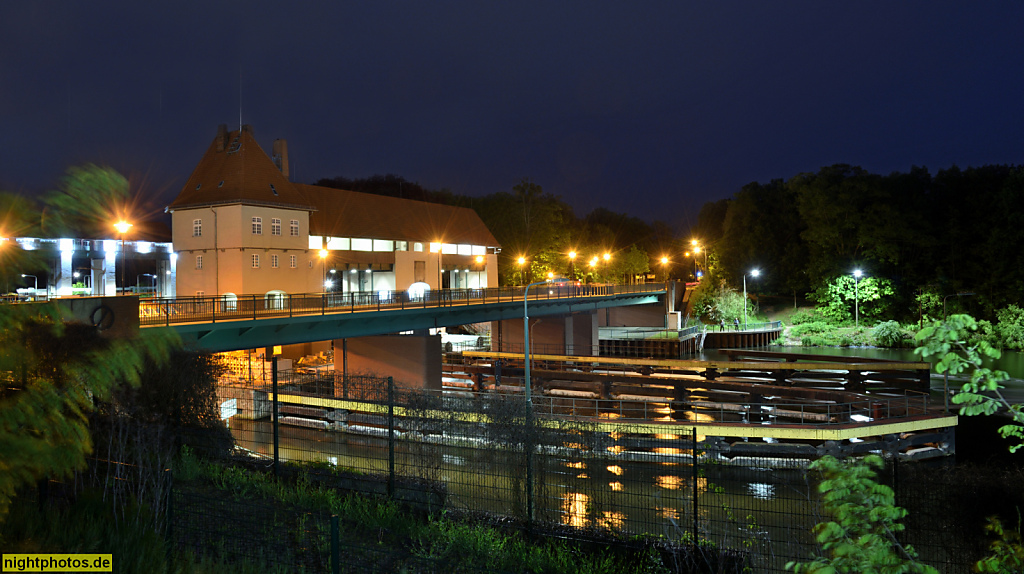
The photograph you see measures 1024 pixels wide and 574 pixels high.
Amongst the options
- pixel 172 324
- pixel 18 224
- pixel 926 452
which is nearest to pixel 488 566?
pixel 18 224

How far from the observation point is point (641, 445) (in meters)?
26.8

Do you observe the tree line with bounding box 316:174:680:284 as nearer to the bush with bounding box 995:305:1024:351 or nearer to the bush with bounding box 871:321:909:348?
the bush with bounding box 871:321:909:348

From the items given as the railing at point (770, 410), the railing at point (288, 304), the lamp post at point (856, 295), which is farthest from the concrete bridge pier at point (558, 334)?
the lamp post at point (856, 295)

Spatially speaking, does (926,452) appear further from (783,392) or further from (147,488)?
(147,488)

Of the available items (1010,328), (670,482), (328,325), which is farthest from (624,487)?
(1010,328)

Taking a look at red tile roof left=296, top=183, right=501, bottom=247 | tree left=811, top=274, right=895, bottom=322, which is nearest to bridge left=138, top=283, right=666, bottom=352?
red tile roof left=296, top=183, right=501, bottom=247

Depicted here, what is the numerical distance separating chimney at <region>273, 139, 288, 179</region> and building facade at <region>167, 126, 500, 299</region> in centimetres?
8

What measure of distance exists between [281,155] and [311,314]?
27554 mm

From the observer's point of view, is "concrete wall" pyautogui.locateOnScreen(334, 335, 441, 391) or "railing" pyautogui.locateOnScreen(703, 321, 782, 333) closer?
"concrete wall" pyautogui.locateOnScreen(334, 335, 441, 391)

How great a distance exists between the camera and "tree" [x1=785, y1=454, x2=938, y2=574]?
451cm

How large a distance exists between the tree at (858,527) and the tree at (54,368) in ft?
22.5

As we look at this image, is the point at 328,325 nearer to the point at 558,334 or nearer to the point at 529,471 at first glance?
the point at 529,471

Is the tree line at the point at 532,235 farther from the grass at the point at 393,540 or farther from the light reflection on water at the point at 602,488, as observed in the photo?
the grass at the point at 393,540

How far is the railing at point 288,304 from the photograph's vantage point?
23.6m
